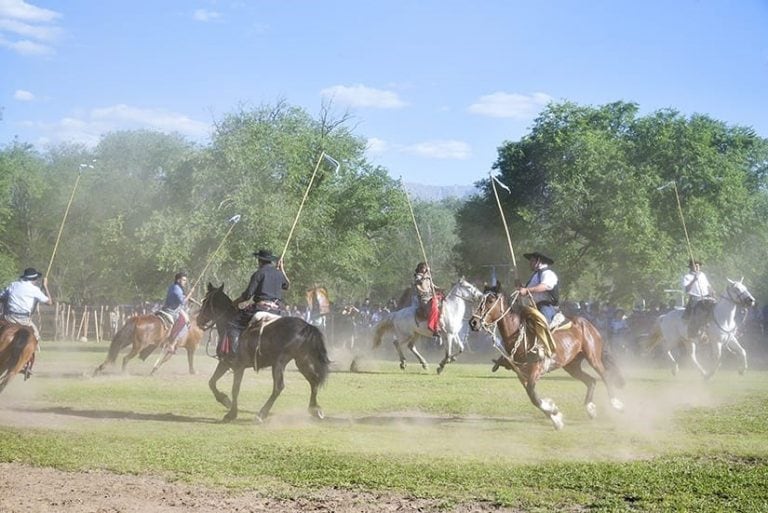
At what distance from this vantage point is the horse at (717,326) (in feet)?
74.3

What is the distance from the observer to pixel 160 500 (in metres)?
8.95

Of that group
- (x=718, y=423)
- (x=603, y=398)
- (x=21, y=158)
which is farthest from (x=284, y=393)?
(x=21, y=158)

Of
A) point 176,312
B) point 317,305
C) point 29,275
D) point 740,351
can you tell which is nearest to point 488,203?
point 317,305

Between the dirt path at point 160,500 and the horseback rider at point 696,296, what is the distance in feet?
52.8

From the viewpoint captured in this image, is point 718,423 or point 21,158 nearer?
point 718,423

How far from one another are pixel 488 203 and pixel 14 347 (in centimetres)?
4216

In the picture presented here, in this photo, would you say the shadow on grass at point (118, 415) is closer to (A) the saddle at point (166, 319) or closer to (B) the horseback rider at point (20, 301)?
(B) the horseback rider at point (20, 301)

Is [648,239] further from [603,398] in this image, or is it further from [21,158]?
[21,158]

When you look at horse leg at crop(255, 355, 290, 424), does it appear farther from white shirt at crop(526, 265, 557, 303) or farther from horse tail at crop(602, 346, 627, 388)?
horse tail at crop(602, 346, 627, 388)

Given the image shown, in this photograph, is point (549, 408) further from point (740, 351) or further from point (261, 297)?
point (740, 351)

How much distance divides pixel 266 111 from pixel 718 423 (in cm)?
3424

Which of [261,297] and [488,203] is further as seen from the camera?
[488,203]

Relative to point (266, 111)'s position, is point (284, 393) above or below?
below

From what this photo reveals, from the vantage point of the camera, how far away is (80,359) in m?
31.2
